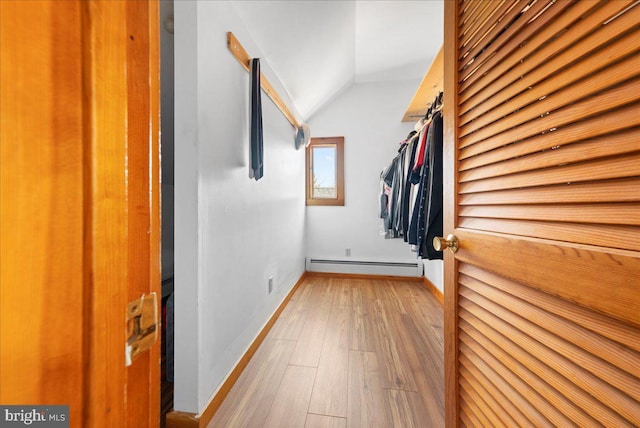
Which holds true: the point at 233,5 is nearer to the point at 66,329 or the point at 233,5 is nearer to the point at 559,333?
the point at 66,329

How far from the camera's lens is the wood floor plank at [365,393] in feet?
3.83

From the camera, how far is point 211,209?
1.23 m

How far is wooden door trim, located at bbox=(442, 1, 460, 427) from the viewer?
2.67ft

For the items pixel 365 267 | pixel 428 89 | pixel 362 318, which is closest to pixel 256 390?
pixel 362 318

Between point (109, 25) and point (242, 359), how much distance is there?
1684 mm

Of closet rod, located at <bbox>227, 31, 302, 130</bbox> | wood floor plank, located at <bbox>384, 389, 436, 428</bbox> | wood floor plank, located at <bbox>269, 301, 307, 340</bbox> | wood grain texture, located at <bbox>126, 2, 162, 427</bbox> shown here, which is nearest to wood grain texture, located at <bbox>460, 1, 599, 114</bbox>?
wood grain texture, located at <bbox>126, 2, 162, 427</bbox>

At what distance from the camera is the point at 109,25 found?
0.94 ft

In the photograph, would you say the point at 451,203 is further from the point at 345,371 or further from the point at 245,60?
the point at 245,60

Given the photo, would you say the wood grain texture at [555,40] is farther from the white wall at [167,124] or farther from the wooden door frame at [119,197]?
the white wall at [167,124]

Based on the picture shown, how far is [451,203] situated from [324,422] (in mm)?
1157

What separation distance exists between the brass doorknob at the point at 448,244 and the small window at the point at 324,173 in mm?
2650

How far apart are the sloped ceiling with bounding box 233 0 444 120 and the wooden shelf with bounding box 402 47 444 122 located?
623 mm

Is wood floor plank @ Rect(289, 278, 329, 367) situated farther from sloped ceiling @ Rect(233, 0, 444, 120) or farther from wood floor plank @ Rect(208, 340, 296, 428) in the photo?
sloped ceiling @ Rect(233, 0, 444, 120)

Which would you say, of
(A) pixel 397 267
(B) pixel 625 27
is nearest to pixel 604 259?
(B) pixel 625 27
